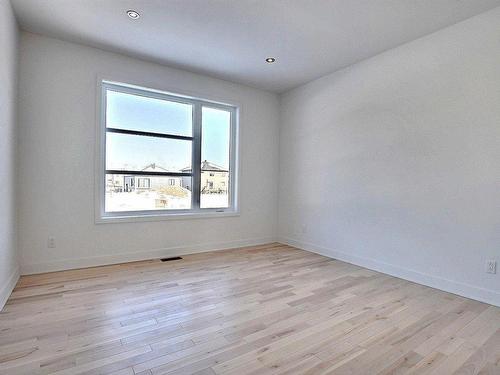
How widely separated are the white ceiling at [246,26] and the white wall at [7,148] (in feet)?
1.17

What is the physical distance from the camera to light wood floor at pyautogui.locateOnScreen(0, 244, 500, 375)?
160 centimetres

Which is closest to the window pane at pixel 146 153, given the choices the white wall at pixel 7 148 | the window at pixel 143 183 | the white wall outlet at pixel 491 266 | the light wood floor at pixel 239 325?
the window at pixel 143 183

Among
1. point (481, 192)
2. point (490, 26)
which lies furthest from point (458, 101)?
point (481, 192)

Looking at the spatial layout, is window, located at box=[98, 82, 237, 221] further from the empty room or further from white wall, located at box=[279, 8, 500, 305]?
white wall, located at box=[279, 8, 500, 305]

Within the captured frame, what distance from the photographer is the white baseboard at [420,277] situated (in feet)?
8.26

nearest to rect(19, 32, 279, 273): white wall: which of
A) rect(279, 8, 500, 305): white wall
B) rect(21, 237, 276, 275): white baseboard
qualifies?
rect(21, 237, 276, 275): white baseboard

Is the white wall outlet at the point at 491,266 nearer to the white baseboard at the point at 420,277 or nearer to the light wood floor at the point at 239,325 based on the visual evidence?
the white baseboard at the point at 420,277

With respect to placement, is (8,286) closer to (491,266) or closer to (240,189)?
(240,189)

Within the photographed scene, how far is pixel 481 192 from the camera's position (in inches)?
101

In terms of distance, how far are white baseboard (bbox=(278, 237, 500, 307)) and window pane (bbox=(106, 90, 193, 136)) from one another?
9.01ft

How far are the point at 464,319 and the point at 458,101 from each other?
1.99 metres

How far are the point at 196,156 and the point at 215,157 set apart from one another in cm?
34

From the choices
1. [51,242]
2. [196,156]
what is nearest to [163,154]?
[196,156]

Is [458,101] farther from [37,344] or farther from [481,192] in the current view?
[37,344]
